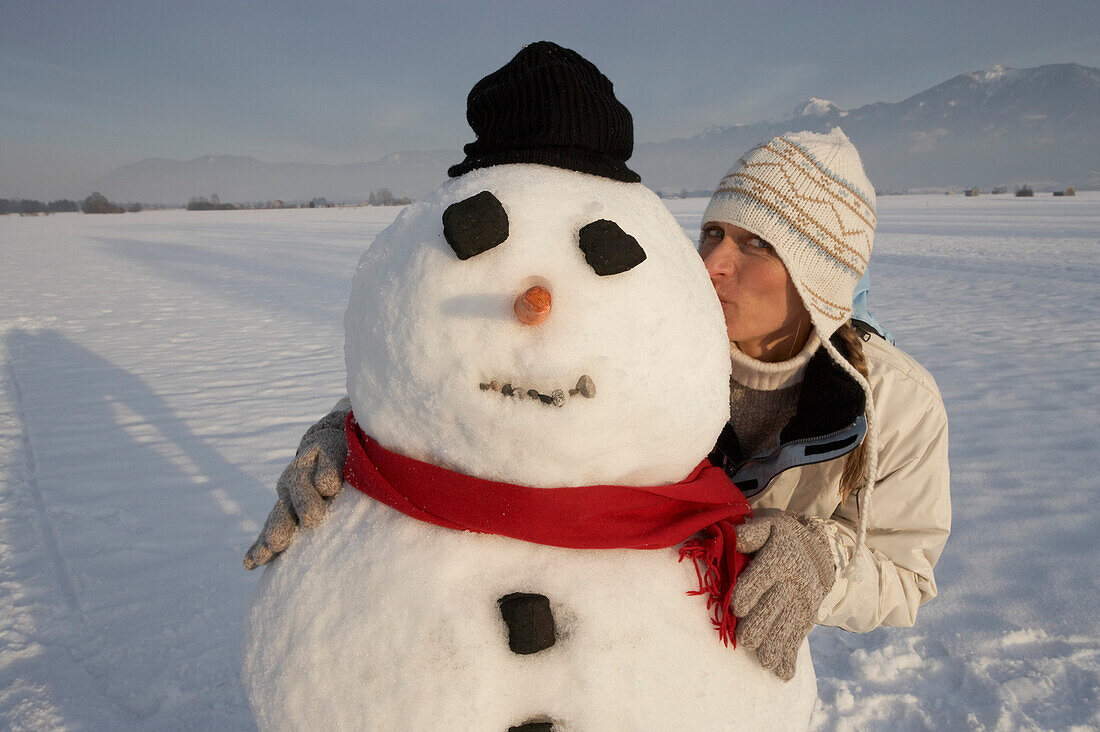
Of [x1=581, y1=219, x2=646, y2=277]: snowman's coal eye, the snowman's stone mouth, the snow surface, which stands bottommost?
the snow surface

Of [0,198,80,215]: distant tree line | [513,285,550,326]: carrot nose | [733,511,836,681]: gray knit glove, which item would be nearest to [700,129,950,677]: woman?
[733,511,836,681]: gray knit glove

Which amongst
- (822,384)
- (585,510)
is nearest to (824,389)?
(822,384)

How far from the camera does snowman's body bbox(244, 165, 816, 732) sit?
807 millimetres

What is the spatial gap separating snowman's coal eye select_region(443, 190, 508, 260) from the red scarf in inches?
12.4

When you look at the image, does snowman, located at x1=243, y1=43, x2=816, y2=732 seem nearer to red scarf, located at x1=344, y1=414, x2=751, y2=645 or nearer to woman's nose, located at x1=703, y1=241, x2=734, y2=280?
red scarf, located at x1=344, y1=414, x2=751, y2=645

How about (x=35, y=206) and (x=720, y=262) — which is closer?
(x=720, y=262)

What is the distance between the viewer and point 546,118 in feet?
3.06

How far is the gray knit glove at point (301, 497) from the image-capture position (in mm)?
999

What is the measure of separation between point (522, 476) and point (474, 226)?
337 mm

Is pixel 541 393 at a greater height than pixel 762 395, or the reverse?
pixel 541 393

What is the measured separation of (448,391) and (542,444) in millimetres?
144

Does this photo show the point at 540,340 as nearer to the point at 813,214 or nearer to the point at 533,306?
the point at 533,306

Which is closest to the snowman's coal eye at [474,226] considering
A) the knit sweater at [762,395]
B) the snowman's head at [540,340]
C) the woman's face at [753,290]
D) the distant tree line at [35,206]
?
the snowman's head at [540,340]

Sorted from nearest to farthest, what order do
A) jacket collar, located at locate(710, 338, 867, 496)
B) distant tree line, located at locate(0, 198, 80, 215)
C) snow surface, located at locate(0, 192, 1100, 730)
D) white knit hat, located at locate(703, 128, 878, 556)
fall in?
jacket collar, located at locate(710, 338, 867, 496) < white knit hat, located at locate(703, 128, 878, 556) < snow surface, located at locate(0, 192, 1100, 730) < distant tree line, located at locate(0, 198, 80, 215)
